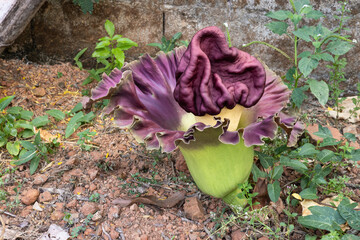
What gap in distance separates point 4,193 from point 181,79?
130 cm

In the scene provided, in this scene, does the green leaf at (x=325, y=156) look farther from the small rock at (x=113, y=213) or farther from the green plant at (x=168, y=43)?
the green plant at (x=168, y=43)

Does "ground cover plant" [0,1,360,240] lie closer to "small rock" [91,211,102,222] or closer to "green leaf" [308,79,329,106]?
"small rock" [91,211,102,222]

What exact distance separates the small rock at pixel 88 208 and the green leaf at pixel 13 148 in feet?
2.41

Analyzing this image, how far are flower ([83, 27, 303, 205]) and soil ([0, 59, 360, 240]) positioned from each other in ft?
0.86

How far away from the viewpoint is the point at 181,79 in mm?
1895

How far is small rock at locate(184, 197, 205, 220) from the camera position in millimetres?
2240

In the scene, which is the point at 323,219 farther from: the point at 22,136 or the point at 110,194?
the point at 22,136

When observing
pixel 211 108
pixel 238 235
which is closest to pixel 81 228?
pixel 238 235

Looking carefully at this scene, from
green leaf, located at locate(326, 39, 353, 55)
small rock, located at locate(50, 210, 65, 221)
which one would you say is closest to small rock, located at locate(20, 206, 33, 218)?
small rock, located at locate(50, 210, 65, 221)

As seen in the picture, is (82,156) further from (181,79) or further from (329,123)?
(329,123)

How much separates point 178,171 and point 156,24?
1.52 meters

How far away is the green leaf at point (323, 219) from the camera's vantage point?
1.92m

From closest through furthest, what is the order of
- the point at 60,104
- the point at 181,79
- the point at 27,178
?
1. the point at 181,79
2. the point at 27,178
3. the point at 60,104

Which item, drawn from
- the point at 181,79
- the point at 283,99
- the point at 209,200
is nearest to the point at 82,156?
the point at 209,200
